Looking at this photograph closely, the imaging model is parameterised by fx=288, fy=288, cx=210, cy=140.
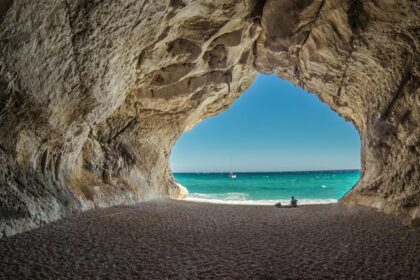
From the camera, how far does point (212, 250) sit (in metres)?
4.67

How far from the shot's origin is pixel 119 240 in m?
5.07

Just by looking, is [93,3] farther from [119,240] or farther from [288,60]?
[288,60]

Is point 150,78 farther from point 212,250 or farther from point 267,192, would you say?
point 267,192

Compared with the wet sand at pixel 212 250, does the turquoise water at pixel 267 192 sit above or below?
below

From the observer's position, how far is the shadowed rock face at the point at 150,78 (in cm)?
537

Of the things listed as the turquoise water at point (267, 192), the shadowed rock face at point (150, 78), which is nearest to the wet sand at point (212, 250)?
the shadowed rock face at point (150, 78)

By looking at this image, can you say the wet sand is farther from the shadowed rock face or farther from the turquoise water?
the turquoise water

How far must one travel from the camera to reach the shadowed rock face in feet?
17.6

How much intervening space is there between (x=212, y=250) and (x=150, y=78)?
7955mm

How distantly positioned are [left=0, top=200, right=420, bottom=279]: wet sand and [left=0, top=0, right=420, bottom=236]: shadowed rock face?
93 centimetres

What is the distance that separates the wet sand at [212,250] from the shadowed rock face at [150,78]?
93 cm

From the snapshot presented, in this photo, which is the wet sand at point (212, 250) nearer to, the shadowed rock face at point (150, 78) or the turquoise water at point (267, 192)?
the shadowed rock face at point (150, 78)

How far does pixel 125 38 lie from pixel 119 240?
4.65m

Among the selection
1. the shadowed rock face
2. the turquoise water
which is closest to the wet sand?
the shadowed rock face
